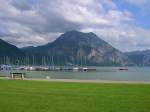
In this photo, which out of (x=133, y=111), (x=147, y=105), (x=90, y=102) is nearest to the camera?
(x=133, y=111)

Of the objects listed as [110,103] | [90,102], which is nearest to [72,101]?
[90,102]

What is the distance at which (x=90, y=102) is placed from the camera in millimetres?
15750

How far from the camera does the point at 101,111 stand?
13.2 metres

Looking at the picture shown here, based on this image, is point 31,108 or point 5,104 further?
point 5,104

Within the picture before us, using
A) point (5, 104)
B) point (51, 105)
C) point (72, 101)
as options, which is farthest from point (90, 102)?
point (5, 104)

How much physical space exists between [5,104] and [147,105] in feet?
21.2

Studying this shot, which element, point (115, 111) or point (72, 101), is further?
point (72, 101)

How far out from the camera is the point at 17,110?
529 inches

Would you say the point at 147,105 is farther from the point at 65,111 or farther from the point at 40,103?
the point at 40,103

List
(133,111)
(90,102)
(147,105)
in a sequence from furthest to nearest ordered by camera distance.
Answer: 1. (90,102)
2. (147,105)
3. (133,111)

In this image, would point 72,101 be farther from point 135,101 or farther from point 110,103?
point 135,101

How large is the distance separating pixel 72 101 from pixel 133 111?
3862mm

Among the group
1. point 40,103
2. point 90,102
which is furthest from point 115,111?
point 40,103

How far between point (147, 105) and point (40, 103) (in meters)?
4.94
